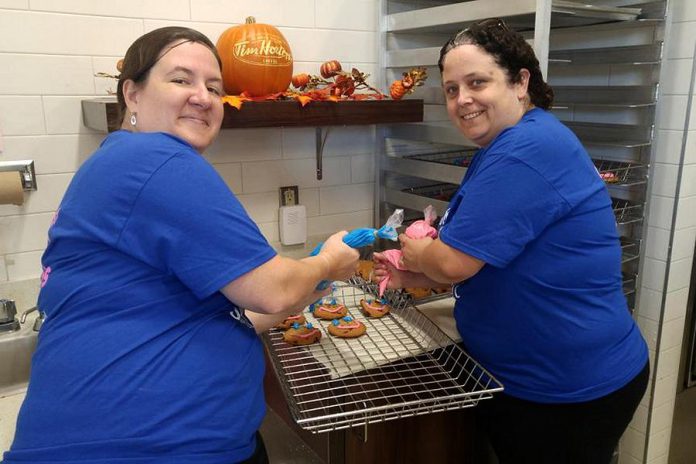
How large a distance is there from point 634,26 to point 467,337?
4.13 feet

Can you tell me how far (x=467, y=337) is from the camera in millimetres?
1422

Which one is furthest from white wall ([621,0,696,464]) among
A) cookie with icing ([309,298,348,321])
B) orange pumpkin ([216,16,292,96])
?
orange pumpkin ([216,16,292,96])

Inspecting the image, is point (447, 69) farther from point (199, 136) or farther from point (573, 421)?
point (573, 421)

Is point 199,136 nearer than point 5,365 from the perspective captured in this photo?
Yes

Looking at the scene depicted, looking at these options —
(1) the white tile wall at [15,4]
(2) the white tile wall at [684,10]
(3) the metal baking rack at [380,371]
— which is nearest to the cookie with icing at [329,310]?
(3) the metal baking rack at [380,371]

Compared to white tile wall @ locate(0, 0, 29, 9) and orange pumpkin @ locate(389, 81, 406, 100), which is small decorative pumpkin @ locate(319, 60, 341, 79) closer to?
orange pumpkin @ locate(389, 81, 406, 100)

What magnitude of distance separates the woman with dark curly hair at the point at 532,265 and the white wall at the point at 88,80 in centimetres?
71

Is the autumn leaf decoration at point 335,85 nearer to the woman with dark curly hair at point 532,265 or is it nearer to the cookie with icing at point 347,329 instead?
the woman with dark curly hair at point 532,265

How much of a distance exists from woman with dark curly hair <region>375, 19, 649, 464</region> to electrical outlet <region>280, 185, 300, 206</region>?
2.37 feet

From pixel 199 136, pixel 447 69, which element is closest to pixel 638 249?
pixel 447 69

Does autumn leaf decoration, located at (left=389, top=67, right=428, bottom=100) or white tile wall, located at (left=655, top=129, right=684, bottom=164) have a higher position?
autumn leaf decoration, located at (left=389, top=67, right=428, bottom=100)

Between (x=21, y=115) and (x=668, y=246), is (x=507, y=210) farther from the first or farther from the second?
(x=21, y=115)

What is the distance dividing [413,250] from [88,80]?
1042mm

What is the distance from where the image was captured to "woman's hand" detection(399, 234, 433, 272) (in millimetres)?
1384
